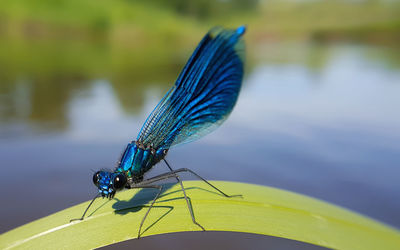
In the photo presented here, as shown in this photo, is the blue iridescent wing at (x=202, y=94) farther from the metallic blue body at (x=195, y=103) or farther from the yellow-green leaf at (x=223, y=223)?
the yellow-green leaf at (x=223, y=223)

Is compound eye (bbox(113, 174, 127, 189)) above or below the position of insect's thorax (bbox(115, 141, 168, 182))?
below

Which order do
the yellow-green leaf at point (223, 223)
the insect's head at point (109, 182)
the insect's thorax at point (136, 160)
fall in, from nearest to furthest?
the yellow-green leaf at point (223, 223), the insect's head at point (109, 182), the insect's thorax at point (136, 160)

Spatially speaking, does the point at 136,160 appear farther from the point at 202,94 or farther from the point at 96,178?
the point at 202,94

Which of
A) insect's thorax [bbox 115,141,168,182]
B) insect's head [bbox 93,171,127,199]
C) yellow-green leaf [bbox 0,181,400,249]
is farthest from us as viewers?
insect's thorax [bbox 115,141,168,182]

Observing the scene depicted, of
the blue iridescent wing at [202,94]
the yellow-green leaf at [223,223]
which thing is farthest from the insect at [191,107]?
the yellow-green leaf at [223,223]

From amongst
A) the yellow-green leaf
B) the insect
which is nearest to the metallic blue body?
the insect

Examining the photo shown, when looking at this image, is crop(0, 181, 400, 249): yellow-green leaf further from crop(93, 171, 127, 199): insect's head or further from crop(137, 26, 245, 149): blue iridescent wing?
crop(137, 26, 245, 149): blue iridescent wing

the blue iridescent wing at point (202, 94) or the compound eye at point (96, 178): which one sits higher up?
the blue iridescent wing at point (202, 94)

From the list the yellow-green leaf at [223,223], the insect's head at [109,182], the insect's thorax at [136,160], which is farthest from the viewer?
the insect's thorax at [136,160]
